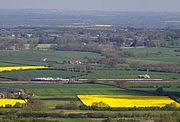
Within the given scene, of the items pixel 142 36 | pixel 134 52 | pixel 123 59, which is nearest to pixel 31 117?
pixel 123 59

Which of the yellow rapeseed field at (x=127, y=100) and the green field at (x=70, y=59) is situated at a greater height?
the yellow rapeseed field at (x=127, y=100)

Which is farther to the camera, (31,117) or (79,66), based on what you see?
(79,66)

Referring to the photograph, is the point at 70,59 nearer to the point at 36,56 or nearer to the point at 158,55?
the point at 36,56

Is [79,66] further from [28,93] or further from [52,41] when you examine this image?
[52,41]

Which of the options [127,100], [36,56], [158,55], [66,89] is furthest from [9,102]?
[158,55]

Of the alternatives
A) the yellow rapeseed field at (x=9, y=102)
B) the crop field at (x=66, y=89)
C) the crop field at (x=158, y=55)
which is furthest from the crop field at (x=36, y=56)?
the yellow rapeseed field at (x=9, y=102)

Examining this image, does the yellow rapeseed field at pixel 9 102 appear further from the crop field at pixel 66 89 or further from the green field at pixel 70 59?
the green field at pixel 70 59

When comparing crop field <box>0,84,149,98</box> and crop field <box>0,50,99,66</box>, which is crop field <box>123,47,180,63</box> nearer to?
crop field <box>0,50,99,66</box>

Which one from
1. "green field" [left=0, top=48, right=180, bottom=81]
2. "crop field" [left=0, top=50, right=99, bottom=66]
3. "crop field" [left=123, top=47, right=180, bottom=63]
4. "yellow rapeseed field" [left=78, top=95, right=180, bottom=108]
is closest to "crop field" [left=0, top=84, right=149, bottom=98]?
"yellow rapeseed field" [left=78, top=95, right=180, bottom=108]
